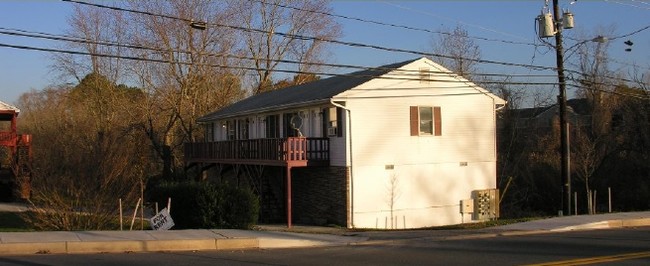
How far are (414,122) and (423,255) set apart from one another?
1370 centimetres

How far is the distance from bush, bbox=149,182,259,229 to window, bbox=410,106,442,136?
895 centimetres

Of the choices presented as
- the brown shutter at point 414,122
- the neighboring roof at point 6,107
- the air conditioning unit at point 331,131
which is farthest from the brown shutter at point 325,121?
the neighboring roof at point 6,107

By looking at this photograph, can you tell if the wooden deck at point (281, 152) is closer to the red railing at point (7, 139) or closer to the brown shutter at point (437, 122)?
the brown shutter at point (437, 122)

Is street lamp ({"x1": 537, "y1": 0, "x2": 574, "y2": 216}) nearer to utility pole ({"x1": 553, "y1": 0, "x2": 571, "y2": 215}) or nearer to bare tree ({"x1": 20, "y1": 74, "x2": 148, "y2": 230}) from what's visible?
utility pole ({"x1": 553, "y1": 0, "x2": 571, "y2": 215})

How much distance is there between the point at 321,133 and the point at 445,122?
205 inches

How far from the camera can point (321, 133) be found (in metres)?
26.6

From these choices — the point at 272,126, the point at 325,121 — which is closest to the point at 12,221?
the point at 272,126

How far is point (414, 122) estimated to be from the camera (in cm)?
2623

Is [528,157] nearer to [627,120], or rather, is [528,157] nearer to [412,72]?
[627,120]

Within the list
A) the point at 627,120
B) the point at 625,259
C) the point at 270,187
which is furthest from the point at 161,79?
the point at 625,259

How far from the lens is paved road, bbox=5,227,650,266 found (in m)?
→ 11.5

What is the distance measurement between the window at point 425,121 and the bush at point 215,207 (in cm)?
895

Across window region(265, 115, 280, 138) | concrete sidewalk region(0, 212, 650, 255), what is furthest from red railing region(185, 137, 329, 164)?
concrete sidewalk region(0, 212, 650, 255)

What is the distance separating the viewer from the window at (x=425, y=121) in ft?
86.1
